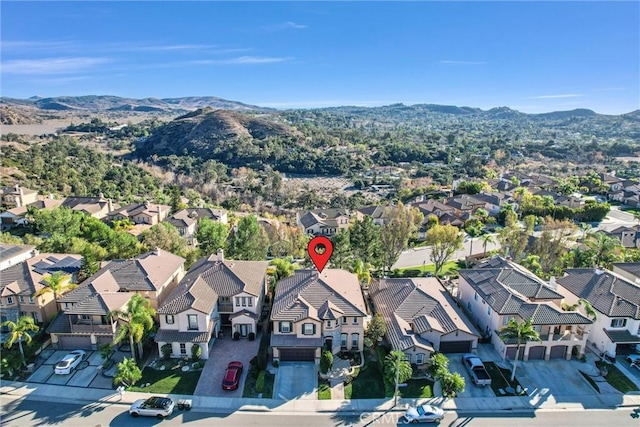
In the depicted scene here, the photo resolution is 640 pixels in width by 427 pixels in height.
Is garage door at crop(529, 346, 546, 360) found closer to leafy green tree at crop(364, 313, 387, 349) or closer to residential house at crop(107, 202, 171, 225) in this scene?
leafy green tree at crop(364, 313, 387, 349)

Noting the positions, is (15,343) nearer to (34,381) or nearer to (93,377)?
(34,381)

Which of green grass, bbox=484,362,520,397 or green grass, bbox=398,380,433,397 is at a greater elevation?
green grass, bbox=484,362,520,397

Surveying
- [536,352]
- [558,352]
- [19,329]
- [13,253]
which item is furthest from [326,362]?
[13,253]

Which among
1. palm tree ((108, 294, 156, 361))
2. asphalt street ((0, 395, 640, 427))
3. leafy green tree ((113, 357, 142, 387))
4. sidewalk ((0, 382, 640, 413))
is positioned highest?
palm tree ((108, 294, 156, 361))

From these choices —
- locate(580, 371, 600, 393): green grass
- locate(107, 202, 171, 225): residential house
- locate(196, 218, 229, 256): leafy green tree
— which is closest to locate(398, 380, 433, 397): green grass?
locate(580, 371, 600, 393): green grass

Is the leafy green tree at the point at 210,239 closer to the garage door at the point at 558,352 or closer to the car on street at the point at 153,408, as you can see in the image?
the car on street at the point at 153,408

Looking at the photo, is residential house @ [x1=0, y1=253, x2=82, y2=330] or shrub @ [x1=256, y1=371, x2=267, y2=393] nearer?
shrub @ [x1=256, y1=371, x2=267, y2=393]
